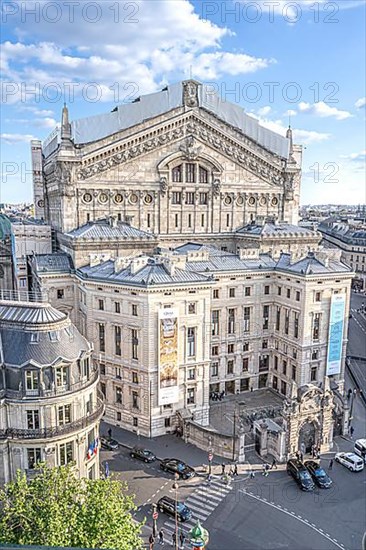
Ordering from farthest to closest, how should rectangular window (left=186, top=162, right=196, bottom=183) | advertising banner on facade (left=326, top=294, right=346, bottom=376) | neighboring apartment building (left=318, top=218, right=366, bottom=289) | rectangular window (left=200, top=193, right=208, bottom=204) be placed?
1. neighboring apartment building (left=318, top=218, right=366, bottom=289)
2. rectangular window (left=200, top=193, right=208, bottom=204)
3. rectangular window (left=186, top=162, right=196, bottom=183)
4. advertising banner on facade (left=326, top=294, right=346, bottom=376)

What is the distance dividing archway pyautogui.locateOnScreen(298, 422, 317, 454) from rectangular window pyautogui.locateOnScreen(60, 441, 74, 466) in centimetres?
2857

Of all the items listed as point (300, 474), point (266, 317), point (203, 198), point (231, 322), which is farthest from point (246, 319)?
point (300, 474)

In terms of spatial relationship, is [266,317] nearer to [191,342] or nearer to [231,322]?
[231,322]

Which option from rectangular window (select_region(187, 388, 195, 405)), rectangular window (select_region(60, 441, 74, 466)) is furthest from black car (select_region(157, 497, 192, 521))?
rectangular window (select_region(187, 388, 195, 405))

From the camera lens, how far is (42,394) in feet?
136

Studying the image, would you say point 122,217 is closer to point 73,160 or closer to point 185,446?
point 73,160

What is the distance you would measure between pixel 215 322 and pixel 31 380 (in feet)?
109

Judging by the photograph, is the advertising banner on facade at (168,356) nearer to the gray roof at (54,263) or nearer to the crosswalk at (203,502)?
the crosswalk at (203,502)

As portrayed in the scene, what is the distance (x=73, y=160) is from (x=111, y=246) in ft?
46.2

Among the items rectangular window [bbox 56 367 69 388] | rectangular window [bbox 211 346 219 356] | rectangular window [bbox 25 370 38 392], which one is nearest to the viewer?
rectangular window [bbox 25 370 38 392]

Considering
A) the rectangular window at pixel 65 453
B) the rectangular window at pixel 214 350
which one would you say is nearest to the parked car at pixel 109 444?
the rectangular window at pixel 65 453

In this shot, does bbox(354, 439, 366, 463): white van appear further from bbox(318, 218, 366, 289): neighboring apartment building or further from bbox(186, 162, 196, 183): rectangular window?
bbox(318, 218, 366, 289): neighboring apartment building

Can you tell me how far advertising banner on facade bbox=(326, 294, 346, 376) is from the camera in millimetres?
68625

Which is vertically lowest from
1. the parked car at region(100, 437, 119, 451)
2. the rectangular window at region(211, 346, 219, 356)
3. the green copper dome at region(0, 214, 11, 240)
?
the parked car at region(100, 437, 119, 451)
